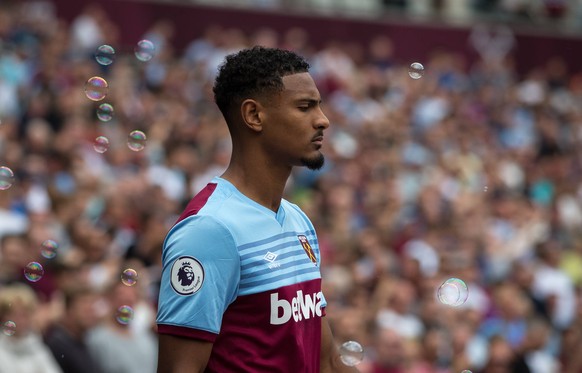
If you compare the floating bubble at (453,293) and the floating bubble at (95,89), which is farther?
the floating bubble at (95,89)

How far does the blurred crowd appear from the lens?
7449 mm

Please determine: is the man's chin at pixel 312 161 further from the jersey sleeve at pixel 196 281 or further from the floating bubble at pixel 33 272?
the floating bubble at pixel 33 272

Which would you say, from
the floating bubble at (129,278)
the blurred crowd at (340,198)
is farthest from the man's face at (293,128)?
the blurred crowd at (340,198)

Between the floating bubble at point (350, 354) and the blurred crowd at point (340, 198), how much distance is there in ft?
4.44

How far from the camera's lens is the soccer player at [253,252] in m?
3.43

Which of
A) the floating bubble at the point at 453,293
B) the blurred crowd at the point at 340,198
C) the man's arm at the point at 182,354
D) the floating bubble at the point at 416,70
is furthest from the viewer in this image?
the blurred crowd at the point at 340,198

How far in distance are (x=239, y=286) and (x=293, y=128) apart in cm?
54

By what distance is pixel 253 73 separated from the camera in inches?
148

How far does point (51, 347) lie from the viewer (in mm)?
7043

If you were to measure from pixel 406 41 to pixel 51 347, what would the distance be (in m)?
12.8

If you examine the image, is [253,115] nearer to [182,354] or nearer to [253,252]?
[253,252]

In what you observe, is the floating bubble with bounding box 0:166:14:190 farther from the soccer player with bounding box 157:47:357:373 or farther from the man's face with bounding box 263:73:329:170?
the man's face with bounding box 263:73:329:170

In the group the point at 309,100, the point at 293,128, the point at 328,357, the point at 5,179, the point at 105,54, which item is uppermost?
the point at 105,54

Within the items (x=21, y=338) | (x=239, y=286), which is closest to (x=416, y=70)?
(x=239, y=286)
